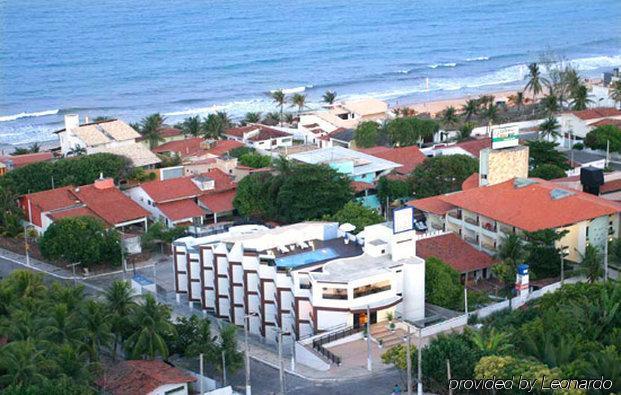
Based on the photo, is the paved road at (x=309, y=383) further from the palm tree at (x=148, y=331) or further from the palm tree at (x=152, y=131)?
the palm tree at (x=152, y=131)

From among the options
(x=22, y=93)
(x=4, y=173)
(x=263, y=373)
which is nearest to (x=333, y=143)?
(x=4, y=173)

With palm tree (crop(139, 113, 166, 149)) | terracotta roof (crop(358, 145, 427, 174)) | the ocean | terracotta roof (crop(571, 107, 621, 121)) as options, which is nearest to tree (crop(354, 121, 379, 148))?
terracotta roof (crop(358, 145, 427, 174))

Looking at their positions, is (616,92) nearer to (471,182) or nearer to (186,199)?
(471,182)

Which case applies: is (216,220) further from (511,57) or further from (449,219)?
(511,57)

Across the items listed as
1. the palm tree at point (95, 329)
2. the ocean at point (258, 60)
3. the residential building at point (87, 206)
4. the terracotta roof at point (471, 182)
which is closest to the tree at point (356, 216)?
the terracotta roof at point (471, 182)

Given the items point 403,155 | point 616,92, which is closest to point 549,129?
point 403,155

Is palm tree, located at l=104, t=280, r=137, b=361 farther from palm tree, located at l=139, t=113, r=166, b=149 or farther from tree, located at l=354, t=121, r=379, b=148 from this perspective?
tree, located at l=354, t=121, r=379, b=148
